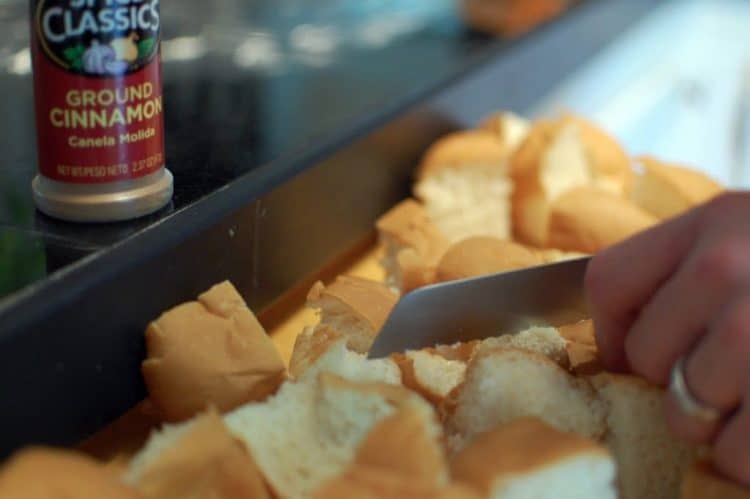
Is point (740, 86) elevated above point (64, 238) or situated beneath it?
situated beneath

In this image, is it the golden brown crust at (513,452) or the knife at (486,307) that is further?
the knife at (486,307)

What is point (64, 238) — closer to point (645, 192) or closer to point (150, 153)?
point (150, 153)

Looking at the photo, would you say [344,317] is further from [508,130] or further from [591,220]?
[508,130]

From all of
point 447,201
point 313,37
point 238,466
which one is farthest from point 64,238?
point 313,37

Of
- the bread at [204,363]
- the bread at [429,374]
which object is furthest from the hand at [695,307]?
the bread at [204,363]

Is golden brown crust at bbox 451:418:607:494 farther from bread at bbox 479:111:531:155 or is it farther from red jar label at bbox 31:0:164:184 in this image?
bread at bbox 479:111:531:155

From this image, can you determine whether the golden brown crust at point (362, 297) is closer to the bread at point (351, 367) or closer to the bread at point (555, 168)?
the bread at point (351, 367)

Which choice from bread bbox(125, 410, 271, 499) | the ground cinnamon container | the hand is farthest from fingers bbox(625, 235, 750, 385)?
the ground cinnamon container
